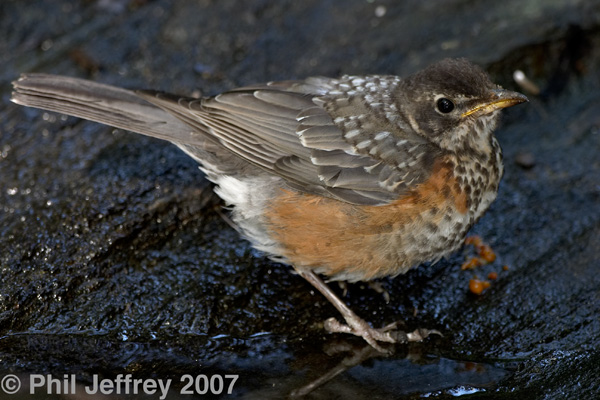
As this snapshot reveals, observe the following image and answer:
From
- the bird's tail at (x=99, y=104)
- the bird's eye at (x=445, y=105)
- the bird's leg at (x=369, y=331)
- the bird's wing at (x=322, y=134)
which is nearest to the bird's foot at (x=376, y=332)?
the bird's leg at (x=369, y=331)

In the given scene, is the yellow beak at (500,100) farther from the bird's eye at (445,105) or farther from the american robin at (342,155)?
the bird's eye at (445,105)

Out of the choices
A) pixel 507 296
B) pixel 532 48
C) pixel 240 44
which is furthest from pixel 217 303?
pixel 532 48

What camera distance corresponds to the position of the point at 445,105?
461 centimetres

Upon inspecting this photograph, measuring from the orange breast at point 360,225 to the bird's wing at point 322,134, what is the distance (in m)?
0.08

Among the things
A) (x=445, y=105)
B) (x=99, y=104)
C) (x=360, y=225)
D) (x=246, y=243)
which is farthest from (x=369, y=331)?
(x=99, y=104)

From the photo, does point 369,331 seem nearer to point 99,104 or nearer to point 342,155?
point 342,155

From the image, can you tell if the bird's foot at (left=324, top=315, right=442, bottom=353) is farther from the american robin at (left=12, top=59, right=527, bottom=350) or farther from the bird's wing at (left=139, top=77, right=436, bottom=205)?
the bird's wing at (left=139, top=77, right=436, bottom=205)

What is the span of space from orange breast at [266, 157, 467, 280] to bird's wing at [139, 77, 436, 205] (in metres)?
0.08

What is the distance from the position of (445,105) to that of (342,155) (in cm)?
76

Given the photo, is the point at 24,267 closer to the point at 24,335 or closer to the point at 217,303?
the point at 24,335

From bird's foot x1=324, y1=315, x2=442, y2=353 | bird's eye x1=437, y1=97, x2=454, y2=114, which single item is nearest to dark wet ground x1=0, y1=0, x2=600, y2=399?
bird's foot x1=324, y1=315, x2=442, y2=353

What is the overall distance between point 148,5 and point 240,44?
110 centimetres

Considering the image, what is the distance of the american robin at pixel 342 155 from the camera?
458cm

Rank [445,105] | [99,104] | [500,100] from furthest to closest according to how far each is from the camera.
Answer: [99,104], [445,105], [500,100]
